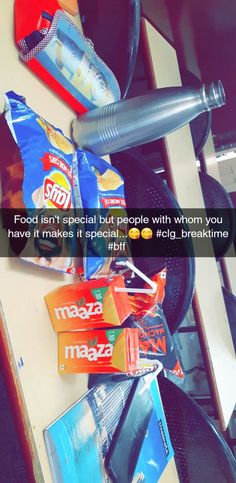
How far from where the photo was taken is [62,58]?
83 cm

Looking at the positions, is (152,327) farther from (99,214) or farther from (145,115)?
(145,115)

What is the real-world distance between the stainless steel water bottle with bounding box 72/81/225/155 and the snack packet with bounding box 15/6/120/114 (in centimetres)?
6

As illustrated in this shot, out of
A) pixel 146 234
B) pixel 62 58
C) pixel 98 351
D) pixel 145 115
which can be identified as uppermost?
pixel 62 58

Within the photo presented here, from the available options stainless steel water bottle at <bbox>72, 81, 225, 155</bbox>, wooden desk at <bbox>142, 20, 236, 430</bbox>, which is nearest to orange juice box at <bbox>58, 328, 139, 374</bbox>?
stainless steel water bottle at <bbox>72, 81, 225, 155</bbox>

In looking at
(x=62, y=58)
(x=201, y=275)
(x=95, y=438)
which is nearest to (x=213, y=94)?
(x=62, y=58)

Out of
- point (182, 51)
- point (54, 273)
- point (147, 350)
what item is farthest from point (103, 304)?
point (182, 51)

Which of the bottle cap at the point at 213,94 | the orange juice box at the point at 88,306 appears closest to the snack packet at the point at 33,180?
the orange juice box at the point at 88,306

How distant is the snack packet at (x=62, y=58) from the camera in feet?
2.55

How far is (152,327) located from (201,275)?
2.54ft

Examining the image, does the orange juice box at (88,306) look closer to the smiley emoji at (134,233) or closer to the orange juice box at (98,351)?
the orange juice box at (98,351)

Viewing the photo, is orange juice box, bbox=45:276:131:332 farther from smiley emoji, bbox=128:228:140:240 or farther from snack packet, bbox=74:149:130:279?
smiley emoji, bbox=128:228:140:240

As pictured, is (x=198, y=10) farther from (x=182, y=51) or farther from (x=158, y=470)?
(x=158, y=470)

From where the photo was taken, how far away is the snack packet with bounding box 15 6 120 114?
78 centimetres

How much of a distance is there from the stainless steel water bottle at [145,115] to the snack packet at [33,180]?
174 millimetres
